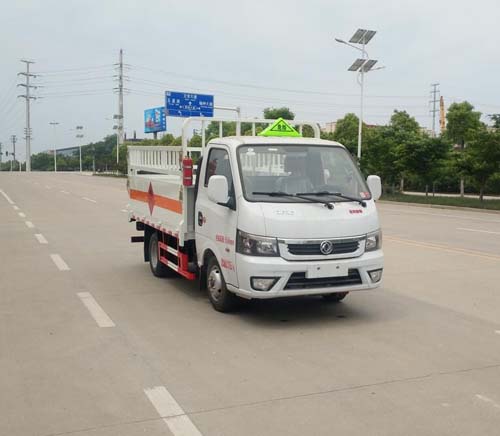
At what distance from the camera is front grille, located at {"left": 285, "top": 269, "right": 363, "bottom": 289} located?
20.5 ft

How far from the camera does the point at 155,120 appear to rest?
7556 centimetres

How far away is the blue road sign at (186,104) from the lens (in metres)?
43.0

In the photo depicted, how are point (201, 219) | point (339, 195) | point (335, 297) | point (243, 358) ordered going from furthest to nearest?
point (335, 297) → point (201, 219) → point (339, 195) → point (243, 358)

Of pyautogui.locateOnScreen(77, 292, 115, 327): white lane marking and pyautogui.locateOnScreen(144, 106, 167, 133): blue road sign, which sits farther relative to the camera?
pyautogui.locateOnScreen(144, 106, 167, 133): blue road sign

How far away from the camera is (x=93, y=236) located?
567 inches

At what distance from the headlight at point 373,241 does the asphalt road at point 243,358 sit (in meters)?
0.80

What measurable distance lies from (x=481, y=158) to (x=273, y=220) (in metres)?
23.2

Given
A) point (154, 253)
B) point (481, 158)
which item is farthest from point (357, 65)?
point (154, 253)

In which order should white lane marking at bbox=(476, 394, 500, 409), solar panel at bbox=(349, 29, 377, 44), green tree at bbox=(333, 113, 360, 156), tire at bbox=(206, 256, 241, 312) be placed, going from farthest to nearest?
green tree at bbox=(333, 113, 360, 156)
solar panel at bbox=(349, 29, 377, 44)
tire at bbox=(206, 256, 241, 312)
white lane marking at bbox=(476, 394, 500, 409)

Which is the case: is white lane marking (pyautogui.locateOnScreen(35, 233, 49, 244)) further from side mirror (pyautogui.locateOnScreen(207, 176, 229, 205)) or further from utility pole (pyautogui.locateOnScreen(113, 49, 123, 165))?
utility pole (pyautogui.locateOnScreen(113, 49, 123, 165))

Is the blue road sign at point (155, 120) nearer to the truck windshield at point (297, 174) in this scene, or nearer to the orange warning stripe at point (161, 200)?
the orange warning stripe at point (161, 200)

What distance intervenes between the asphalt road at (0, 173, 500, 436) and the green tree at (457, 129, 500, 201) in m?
18.1

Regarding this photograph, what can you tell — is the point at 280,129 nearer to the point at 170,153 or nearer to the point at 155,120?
the point at 170,153

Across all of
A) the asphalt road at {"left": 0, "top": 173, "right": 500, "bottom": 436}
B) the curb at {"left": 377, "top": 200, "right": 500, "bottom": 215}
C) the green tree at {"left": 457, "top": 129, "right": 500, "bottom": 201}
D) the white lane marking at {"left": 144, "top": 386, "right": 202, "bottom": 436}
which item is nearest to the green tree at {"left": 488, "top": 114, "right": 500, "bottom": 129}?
the green tree at {"left": 457, "top": 129, "right": 500, "bottom": 201}
